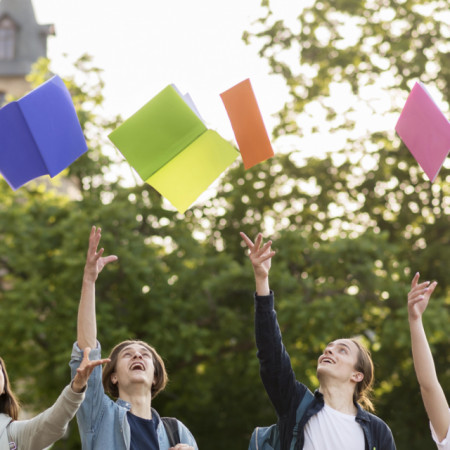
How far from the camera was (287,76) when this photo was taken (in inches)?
519

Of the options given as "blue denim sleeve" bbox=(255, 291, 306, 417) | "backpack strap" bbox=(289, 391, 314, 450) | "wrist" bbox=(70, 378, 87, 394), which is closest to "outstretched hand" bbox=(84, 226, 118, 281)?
"wrist" bbox=(70, 378, 87, 394)

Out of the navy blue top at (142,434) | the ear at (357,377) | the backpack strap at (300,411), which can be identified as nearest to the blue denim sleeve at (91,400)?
the navy blue top at (142,434)

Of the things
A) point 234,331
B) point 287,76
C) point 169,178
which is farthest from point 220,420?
point 169,178

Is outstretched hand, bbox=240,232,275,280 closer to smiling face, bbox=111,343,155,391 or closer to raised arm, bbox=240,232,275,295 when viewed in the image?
raised arm, bbox=240,232,275,295

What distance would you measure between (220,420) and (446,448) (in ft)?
32.3

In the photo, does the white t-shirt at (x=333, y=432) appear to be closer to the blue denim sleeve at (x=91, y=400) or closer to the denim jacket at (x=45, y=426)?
the blue denim sleeve at (x=91, y=400)

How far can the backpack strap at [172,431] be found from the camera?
3.86 meters

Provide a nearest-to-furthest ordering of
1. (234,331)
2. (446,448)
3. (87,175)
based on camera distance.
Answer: (446,448) → (234,331) → (87,175)

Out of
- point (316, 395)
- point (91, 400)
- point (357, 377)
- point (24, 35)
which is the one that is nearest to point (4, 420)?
point (91, 400)

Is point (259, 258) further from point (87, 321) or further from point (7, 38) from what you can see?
point (7, 38)

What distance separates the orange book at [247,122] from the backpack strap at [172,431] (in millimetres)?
1411

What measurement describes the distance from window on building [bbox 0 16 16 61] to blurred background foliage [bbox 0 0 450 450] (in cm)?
1956

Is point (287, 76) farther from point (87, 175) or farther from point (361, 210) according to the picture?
point (87, 175)

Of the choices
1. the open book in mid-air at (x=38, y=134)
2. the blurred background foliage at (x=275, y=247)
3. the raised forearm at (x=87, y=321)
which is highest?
the open book in mid-air at (x=38, y=134)
